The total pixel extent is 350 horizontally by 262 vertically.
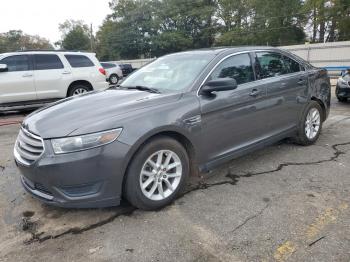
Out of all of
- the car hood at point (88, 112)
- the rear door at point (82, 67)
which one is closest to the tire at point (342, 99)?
the rear door at point (82, 67)

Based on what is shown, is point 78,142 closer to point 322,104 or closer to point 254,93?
point 254,93

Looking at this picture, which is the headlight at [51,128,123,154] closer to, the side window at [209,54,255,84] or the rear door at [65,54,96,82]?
the side window at [209,54,255,84]

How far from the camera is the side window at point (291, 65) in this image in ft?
16.8

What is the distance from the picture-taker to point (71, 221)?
10.7ft

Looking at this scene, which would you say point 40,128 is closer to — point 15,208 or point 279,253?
point 15,208

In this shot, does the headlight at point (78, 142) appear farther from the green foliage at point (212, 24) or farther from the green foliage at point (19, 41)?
the green foliage at point (19, 41)

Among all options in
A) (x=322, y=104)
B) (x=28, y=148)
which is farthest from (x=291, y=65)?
(x=28, y=148)

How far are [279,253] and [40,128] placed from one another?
2.39 meters

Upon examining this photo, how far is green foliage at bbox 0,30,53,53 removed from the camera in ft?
259

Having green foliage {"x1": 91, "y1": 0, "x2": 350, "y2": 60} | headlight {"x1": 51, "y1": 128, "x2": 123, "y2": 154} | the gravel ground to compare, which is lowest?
the gravel ground

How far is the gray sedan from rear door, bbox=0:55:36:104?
551 cm

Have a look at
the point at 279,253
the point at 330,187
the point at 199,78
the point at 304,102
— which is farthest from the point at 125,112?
the point at 304,102

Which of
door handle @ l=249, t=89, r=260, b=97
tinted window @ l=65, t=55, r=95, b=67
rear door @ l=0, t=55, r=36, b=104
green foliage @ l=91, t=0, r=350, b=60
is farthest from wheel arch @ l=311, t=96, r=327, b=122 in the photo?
green foliage @ l=91, t=0, r=350, b=60

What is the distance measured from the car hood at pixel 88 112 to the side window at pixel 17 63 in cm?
604
